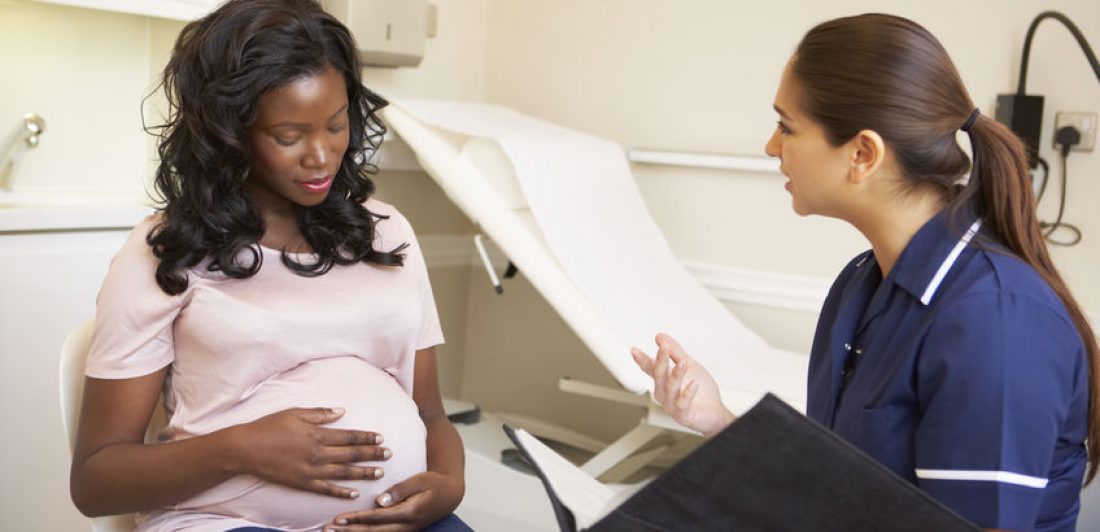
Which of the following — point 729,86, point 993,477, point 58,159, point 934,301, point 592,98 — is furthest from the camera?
point 592,98

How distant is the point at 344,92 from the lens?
1.45 m

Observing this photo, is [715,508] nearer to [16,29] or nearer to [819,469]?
[819,469]

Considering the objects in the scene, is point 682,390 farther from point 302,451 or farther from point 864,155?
point 302,451

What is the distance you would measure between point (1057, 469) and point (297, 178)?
91 centimetres

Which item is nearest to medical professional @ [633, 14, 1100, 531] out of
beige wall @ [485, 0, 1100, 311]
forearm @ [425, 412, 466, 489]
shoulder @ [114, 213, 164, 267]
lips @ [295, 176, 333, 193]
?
forearm @ [425, 412, 466, 489]

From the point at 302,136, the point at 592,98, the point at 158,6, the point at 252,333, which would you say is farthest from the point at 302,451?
the point at 592,98

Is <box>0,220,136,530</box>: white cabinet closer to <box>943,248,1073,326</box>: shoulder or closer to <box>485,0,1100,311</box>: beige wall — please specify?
<box>485,0,1100,311</box>: beige wall

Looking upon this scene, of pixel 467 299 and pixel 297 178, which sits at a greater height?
pixel 297 178

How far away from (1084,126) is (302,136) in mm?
1833

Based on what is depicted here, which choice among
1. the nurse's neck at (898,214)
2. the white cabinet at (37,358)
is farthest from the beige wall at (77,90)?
the nurse's neck at (898,214)

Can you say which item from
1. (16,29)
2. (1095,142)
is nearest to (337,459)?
(16,29)

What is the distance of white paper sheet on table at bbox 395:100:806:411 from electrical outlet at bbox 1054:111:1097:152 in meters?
0.76

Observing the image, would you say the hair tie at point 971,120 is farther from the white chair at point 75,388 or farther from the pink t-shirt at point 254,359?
the white chair at point 75,388

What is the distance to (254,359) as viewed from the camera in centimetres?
138
